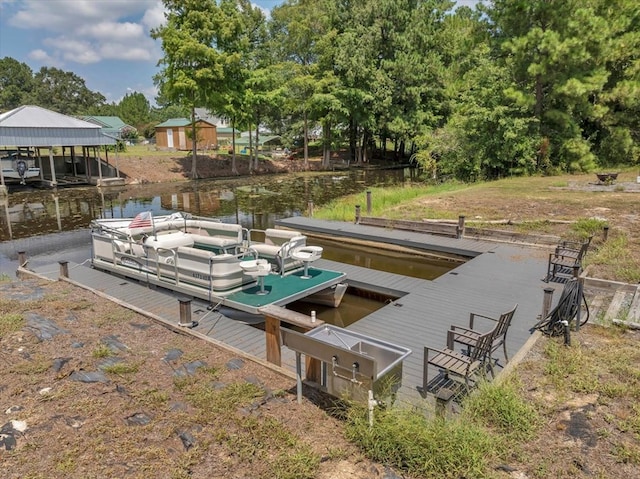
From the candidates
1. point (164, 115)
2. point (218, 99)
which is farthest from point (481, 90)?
point (164, 115)

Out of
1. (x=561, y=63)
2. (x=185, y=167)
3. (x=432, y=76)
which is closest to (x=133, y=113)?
(x=185, y=167)

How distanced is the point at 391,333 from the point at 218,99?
26839 millimetres

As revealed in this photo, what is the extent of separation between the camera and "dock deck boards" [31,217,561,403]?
559cm

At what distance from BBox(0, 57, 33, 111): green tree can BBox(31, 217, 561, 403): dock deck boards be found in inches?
3362

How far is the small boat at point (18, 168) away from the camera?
24928 millimetres

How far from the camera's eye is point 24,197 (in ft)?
72.2

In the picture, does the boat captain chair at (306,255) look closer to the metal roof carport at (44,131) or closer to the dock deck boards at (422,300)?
the dock deck boards at (422,300)

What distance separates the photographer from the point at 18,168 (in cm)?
2498

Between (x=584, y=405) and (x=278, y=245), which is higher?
(x=278, y=245)

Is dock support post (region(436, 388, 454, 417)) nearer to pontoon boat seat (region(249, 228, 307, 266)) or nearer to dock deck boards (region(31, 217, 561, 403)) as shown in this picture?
dock deck boards (region(31, 217, 561, 403))

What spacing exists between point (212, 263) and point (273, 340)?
258 centimetres

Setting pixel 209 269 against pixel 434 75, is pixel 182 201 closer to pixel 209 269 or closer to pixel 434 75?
pixel 209 269

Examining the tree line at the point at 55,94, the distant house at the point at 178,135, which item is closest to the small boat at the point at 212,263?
the distant house at the point at 178,135

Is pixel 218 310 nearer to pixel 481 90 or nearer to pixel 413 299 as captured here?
pixel 413 299
